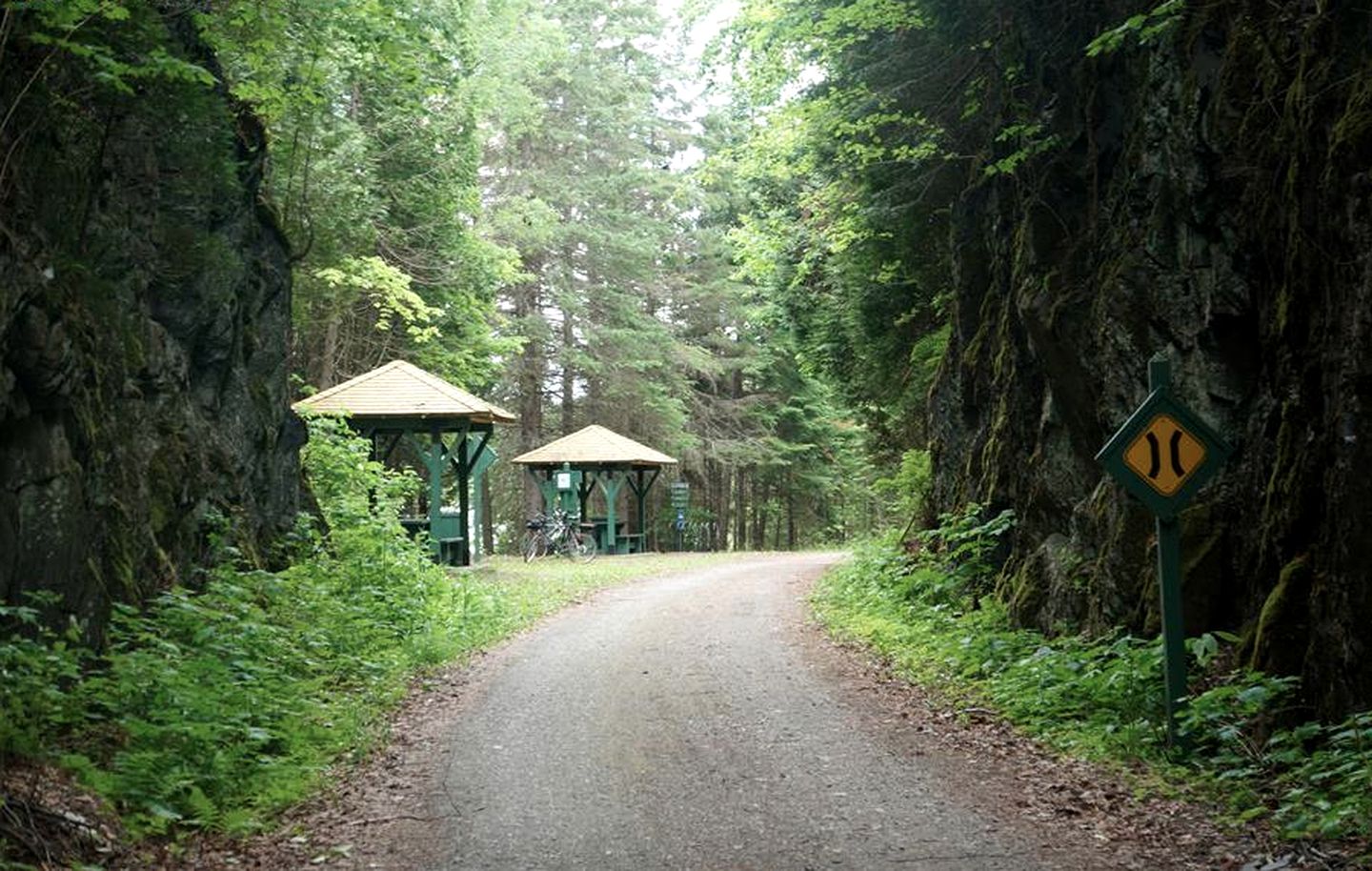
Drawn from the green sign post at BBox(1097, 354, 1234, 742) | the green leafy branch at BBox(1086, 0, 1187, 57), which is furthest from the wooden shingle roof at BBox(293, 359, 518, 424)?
the green sign post at BBox(1097, 354, 1234, 742)

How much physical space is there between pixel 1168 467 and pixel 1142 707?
5.55 feet

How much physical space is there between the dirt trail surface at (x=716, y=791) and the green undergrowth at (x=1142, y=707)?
10.6 inches

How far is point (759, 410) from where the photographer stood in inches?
1486

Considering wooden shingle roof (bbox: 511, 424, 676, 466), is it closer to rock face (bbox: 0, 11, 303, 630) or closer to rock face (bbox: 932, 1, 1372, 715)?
rock face (bbox: 0, 11, 303, 630)

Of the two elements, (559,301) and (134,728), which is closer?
(134,728)

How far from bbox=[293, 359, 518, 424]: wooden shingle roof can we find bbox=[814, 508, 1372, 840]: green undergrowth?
34.8 feet

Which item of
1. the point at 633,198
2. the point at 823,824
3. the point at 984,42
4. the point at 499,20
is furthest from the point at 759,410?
the point at 823,824

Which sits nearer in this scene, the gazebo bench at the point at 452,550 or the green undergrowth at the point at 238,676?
the green undergrowth at the point at 238,676

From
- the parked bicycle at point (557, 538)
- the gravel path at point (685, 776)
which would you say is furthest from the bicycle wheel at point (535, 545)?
the gravel path at point (685, 776)

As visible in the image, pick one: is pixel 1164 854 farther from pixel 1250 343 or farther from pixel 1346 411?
pixel 1250 343

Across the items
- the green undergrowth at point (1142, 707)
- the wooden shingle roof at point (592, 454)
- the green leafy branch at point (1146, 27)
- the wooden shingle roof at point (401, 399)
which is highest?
the green leafy branch at point (1146, 27)

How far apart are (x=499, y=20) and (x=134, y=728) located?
78.0 ft

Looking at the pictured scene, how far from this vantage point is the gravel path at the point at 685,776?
198 inches

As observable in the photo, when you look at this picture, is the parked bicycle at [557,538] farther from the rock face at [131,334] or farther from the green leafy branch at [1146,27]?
the green leafy branch at [1146,27]
